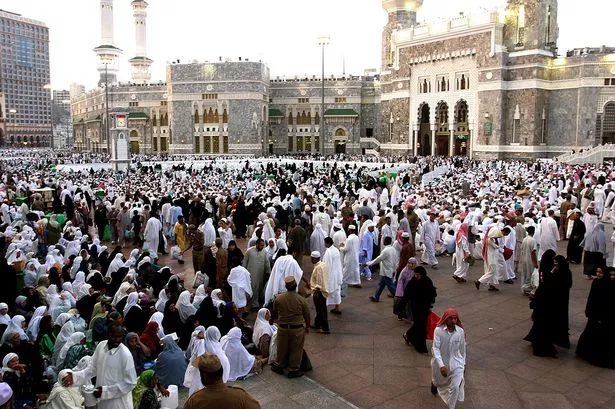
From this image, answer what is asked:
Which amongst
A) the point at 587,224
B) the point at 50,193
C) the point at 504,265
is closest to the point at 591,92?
the point at 587,224

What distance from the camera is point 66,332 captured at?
4.87 m

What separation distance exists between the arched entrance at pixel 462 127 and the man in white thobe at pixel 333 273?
31409mm

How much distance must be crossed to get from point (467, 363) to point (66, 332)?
3.96 metres

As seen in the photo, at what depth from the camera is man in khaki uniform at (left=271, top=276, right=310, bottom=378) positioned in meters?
4.91

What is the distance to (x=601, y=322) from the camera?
512cm

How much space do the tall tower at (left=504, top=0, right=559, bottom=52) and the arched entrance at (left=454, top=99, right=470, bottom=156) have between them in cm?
497

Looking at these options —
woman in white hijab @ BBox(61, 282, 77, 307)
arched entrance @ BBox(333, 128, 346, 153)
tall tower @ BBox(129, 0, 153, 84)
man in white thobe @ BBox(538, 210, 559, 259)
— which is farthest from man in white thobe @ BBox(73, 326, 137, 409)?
tall tower @ BBox(129, 0, 153, 84)

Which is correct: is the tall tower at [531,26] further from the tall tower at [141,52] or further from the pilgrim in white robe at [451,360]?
the tall tower at [141,52]

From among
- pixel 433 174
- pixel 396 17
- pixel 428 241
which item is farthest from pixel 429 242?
pixel 396 17

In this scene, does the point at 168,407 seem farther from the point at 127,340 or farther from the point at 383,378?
the point at 383,378

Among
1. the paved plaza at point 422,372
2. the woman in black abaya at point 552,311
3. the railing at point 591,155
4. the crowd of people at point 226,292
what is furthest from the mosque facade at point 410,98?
the woman in black abaya at point 552,311

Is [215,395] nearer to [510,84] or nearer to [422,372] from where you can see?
[422,372]

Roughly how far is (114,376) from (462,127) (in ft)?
117

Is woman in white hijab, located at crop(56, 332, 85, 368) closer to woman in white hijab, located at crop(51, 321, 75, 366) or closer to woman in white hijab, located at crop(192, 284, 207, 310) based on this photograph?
woman in white hijab, located at crop(51, 321, 75, 366)
